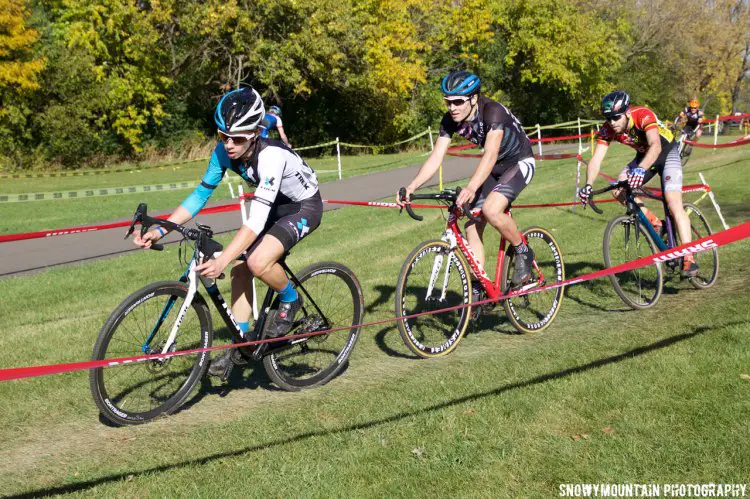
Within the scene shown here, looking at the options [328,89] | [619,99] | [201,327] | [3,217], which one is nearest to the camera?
[201,327]

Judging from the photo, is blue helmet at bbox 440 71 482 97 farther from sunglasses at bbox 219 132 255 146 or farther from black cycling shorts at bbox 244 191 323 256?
sunglasses at bbox 219 132 255 146

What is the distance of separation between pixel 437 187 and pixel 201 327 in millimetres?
16586

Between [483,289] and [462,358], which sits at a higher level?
[483,289]

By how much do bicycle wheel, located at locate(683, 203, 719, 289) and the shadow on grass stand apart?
215 centimetres

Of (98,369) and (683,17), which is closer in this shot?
(98,369)

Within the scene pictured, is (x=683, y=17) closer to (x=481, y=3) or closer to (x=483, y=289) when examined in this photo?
(x=481, y=3)

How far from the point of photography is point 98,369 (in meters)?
5.09

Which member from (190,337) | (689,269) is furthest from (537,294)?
(190,337)

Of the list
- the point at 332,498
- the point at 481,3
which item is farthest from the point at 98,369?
the point at 481,3

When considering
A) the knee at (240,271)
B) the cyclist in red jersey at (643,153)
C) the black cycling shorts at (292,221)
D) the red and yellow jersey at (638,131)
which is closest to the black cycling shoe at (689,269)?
the cyclist in red jersey at (643,153)

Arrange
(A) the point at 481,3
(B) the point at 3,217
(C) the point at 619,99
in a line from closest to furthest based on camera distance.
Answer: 1. (C) the point at 619,99
2. (B) the point at 3,217
3. (A) the point at 481,3

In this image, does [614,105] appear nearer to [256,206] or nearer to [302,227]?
[302,227]

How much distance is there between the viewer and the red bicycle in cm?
675

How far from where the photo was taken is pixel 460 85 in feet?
22.3
